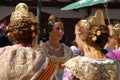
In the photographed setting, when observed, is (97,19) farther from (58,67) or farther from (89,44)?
(58,67)

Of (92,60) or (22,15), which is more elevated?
(22,15)

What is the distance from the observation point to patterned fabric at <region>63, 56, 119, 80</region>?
3.53m

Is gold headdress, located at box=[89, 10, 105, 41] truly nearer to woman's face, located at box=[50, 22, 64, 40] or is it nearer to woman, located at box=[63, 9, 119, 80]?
woman, located at box=[63, 9, 119, 80]

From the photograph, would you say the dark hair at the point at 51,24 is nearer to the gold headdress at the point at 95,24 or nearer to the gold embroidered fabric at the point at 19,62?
the gold headdress at the point at 95,24

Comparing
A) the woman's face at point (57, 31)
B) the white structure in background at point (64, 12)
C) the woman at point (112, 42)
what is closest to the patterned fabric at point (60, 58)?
the woman's face at point (57, 31)

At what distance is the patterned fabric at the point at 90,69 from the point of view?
11.6 ft

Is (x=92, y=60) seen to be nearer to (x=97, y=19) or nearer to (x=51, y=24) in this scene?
(x=97, y=19)

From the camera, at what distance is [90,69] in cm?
354

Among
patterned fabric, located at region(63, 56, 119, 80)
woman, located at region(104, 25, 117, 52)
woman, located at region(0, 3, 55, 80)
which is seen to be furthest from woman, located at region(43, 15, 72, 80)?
woman, located at region(0, 3, 55, 80)

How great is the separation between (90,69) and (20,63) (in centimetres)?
54

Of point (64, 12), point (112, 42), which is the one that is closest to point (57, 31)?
point (112, 42)

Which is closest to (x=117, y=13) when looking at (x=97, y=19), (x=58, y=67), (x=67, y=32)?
(x=67, y=32)

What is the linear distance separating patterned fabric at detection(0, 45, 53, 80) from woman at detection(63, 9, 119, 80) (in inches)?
9.6

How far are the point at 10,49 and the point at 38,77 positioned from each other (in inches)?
11.3
